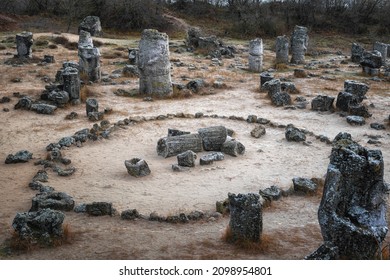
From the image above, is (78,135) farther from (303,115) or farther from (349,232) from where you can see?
(349,232)

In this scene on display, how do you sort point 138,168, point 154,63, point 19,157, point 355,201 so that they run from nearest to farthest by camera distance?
1. point 355,201
2. point 138,168
3. point 19,157
4. point 154,63

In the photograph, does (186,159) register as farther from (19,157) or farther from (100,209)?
(19,157)

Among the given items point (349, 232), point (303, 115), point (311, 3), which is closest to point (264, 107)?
point (303, 115)

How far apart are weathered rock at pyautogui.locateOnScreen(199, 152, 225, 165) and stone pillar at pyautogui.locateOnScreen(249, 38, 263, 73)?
1353 centimetres

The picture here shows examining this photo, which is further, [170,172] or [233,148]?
[233,148]

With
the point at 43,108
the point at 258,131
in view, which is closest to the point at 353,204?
the point at 258,131

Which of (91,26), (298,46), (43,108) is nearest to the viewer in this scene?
(43,108)

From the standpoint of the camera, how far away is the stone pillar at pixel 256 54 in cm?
2445

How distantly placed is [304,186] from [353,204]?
150 inches

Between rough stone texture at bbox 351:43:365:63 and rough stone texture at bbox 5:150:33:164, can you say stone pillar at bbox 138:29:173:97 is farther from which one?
rough stone texture at bbox 351:43:365:63

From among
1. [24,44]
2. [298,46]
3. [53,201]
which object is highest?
[298,46]

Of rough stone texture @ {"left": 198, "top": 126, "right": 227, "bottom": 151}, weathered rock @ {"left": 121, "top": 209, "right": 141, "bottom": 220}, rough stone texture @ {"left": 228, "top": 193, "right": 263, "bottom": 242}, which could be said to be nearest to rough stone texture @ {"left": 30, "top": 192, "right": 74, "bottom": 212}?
weathered rock @ {"left": 121, "top": 209, "right": 141, "bottom": 220}

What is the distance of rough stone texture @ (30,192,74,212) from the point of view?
873 cm

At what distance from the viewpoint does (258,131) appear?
45.6ft
